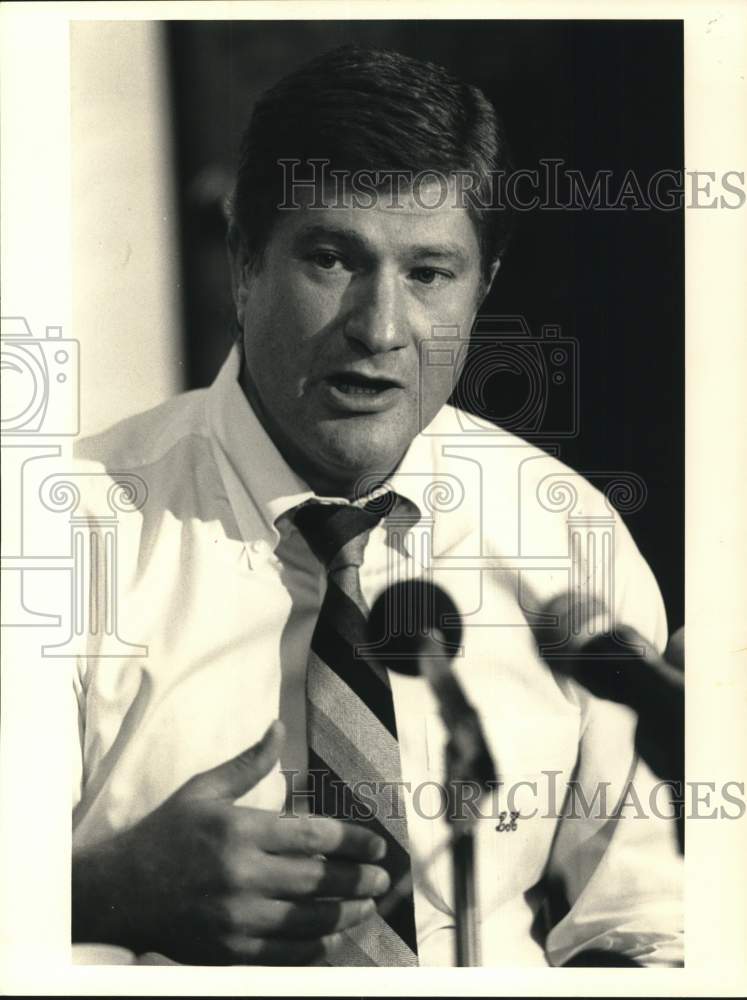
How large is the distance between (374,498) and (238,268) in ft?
1.54

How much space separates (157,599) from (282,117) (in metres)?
0.87

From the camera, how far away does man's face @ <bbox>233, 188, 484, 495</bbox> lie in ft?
6.72

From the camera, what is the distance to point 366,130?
2.07m

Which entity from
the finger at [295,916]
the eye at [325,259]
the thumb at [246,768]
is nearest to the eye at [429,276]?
the eye at [325,259]

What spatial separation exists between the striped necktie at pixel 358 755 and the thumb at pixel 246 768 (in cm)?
6

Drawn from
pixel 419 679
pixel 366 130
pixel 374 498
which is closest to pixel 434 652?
pixel 419 679

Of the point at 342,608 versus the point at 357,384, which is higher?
the point at 357,384

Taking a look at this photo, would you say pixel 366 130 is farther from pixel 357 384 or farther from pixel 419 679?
pixel 419 679

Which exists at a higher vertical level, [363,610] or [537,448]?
[537,448]

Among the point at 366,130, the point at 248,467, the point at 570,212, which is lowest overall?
the point at 248,467

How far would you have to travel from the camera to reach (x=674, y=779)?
2.12 meters

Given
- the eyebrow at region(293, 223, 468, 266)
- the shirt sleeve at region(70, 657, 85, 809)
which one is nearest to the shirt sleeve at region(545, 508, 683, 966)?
the eyebrow at region(293, 223, 468, 266)

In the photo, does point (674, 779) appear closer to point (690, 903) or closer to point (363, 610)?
point (690, 903)

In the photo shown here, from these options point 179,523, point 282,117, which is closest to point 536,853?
point 179,523
